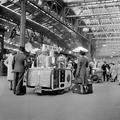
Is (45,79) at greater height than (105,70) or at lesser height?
lesser

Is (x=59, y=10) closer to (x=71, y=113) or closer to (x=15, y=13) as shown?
(x=15, y=13)

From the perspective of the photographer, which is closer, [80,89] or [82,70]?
[80,89]

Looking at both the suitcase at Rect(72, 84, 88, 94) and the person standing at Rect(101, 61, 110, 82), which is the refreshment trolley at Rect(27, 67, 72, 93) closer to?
the suitcase at Rect(72, 84, 88, 94)

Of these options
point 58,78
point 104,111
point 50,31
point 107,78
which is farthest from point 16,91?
point 50,31

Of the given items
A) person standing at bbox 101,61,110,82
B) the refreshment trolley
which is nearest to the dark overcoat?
the refreshment trolley

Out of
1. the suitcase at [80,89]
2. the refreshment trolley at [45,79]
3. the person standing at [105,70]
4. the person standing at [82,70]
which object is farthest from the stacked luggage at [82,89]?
the person standing at [105,70]

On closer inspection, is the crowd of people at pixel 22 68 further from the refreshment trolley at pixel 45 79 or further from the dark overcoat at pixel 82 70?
the refreshment trolley at pixel 45 79

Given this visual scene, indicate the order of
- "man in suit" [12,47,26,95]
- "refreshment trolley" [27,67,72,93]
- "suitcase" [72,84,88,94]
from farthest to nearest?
1. "suitcase" [72,84,88,94]
2. "refreshment trolley" [27,67,72,93]
3. "man in suit" [12,47,26,95]

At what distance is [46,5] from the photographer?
14859mm

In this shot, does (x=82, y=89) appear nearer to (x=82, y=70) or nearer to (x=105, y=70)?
(x=82, y=70)

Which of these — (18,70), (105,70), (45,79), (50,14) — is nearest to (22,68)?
(18,70)

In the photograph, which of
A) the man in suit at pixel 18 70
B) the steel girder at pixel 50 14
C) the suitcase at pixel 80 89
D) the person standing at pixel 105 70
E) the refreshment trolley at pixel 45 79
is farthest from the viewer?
the person standing at pixel 105 70

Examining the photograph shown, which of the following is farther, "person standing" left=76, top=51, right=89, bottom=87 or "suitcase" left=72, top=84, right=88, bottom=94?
"person standing" left=76, top=51, right=89, bottom=87

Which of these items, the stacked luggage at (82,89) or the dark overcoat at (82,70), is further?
the dark overcoat at (82,70)
